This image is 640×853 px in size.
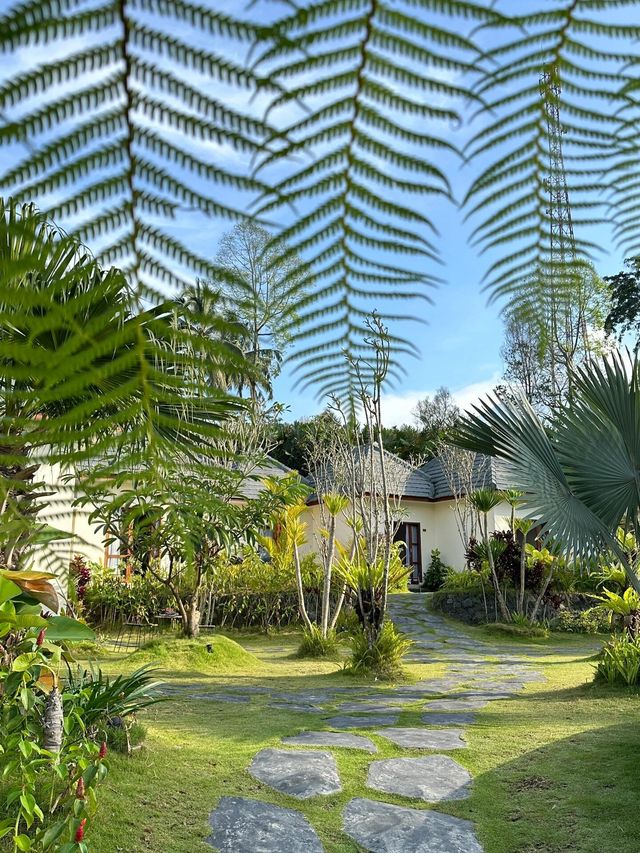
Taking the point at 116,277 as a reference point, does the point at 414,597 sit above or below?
below

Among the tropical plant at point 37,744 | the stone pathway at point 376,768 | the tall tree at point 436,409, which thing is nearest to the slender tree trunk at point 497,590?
the tall tree at point 436,409

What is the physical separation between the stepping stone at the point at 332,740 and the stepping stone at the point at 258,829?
1.07 m

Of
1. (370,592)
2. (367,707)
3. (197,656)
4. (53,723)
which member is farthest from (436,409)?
(53,723)

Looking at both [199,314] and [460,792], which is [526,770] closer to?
[460,792]

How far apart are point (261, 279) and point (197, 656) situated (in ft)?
24.7

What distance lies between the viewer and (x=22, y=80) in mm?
483

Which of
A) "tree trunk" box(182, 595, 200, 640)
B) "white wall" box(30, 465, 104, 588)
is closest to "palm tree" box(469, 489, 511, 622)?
"tree trunk" box(182, 595, 200, 640)

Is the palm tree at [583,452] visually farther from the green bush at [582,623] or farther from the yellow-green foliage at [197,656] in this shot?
the green bush at [582,623]

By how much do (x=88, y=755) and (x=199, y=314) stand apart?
274 cm

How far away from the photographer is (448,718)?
521cm

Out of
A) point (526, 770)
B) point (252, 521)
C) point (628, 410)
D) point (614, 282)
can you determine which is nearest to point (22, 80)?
point (614, 282)

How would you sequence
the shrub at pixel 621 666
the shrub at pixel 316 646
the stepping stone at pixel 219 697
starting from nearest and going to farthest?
1. the stepping stone at pixel 219 697
2. the shrub at pixel 621 666
3. the shrub at pixel 316 646

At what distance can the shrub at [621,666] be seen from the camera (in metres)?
5.86

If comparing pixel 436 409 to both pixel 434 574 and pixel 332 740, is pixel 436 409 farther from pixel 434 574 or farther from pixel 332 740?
pixel 332 740
